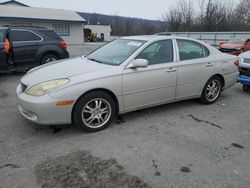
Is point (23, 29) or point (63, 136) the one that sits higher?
point (23, 29)

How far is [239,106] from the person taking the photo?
4992 millimetres

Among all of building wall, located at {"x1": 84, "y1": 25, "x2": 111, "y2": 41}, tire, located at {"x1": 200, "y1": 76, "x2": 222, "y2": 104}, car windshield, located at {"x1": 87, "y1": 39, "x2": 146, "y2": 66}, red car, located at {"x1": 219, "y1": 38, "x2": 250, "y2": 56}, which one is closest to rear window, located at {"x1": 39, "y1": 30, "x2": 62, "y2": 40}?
car windshield, located at {"x1": 87, "y1": 39, "x2": 146, "y2": 66}

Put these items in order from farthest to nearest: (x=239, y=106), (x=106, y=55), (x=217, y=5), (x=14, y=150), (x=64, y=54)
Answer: (x=217, y=5)
(x=64, y=54)
(x=239, y=106)
(x=106, y=55)
(x=14, y=150)

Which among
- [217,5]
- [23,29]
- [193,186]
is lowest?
[193,186]

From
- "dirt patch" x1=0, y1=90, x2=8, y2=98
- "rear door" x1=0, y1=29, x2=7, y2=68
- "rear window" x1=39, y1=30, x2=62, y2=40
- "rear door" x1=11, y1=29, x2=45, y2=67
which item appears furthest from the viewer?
"rear window" x1=39, y1=30, x2=62, y2=40

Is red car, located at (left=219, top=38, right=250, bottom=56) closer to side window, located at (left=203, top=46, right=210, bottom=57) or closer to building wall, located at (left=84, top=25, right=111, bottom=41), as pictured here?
side window, located at (left=203, top=46, right=210, bottom=57)

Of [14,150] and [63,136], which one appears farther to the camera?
[63,136]

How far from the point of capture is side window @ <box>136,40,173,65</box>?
3.94m

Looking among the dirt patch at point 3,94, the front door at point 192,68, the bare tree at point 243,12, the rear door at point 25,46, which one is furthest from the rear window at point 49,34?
the bare tree at point 243,12

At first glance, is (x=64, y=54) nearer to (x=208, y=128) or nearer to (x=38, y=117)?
(x=38, y=117)

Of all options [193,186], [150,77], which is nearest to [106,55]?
[150,77]

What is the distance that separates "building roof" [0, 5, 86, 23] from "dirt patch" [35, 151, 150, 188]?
22.9m

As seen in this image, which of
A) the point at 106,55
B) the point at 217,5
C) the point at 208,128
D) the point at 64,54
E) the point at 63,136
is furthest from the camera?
the point at 217,5

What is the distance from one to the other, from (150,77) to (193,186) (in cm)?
201
